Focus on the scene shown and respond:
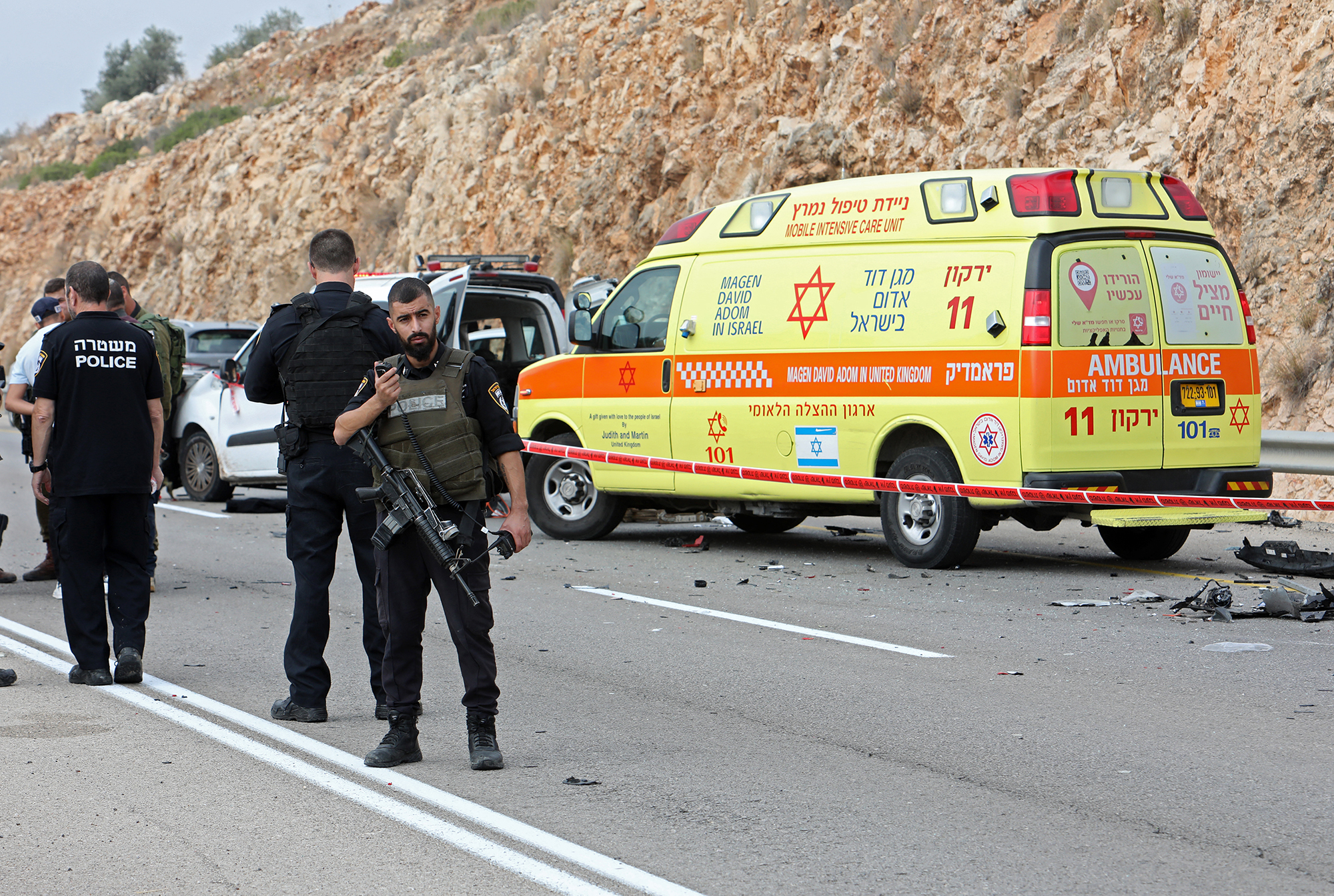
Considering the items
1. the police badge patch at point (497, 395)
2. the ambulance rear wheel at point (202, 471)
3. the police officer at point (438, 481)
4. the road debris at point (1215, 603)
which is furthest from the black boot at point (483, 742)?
the ambulance rear wheel at point (202, 471)

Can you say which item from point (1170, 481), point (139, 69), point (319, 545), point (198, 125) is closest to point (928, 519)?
point (1170, 481)

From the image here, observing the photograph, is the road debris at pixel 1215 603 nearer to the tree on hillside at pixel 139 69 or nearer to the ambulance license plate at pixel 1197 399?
the ambulance license plate at pixel 1197 399

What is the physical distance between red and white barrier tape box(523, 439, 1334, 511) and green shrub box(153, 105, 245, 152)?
39.1 metres

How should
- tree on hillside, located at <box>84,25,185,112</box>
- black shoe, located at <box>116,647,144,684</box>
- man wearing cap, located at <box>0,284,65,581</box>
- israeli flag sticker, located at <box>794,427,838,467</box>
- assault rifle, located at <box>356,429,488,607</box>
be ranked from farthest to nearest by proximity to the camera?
tree on hillside, located at <box>84,25,185,112</box> < israeli flag sticker, located at <box>794,427,838,467</box> < man wearing cap, located at <box>0,284,65,581</box> < black shoe, located at <box>116,647,144,684</box> < assault rifle, located at <box>356,429,488,607</box>

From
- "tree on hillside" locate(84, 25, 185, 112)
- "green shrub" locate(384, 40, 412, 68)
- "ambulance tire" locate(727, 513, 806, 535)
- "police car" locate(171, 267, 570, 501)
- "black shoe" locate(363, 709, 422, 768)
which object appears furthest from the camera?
"tree on hillside" locate(84, 25, 185, 112)

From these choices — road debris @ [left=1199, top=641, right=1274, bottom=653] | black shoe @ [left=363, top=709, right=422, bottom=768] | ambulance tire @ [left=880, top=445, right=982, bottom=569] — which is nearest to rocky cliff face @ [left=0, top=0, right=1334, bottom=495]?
ambulance tire @ [left=880, top=445, right=982, bottom=569]

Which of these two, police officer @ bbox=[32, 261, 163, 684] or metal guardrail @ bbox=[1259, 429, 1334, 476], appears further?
metal guardrail @ bbox=[1259, 429, 1334, 476]

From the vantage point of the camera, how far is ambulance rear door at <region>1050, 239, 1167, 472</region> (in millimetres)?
9336

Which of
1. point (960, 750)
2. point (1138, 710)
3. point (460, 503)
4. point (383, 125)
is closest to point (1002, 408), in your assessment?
point (1138, 710)

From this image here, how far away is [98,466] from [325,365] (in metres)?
1.61

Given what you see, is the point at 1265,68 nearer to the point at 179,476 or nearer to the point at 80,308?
the point at 179,476

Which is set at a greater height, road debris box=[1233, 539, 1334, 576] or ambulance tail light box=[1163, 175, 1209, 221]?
ambulance tail light box=[1163, 175, 1209, 221]

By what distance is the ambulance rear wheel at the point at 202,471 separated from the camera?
52.2ft

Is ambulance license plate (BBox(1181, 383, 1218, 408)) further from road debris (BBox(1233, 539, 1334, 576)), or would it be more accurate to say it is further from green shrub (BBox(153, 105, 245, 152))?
green shrub (BBox(153, 105, 245, 152))
